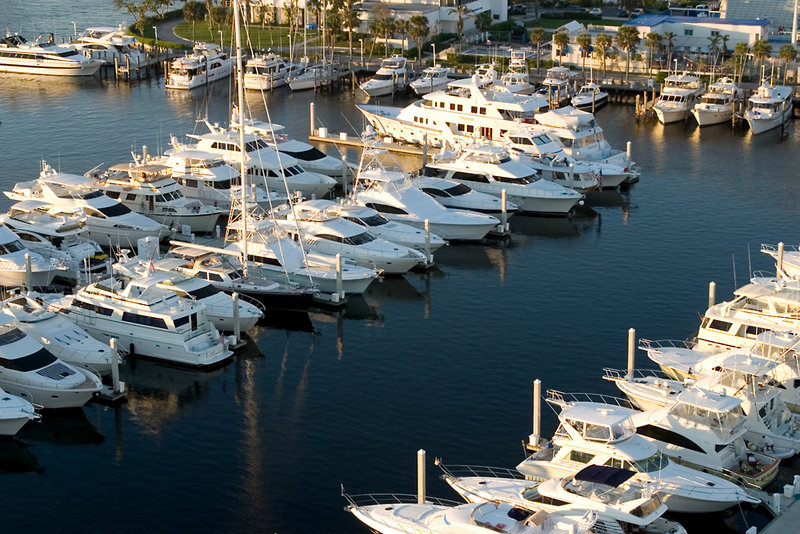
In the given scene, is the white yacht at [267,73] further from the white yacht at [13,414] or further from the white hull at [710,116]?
the white yacht at [13,414]

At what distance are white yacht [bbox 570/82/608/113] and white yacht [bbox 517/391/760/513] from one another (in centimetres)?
6411

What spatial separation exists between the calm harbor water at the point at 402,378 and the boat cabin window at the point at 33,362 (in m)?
1.65

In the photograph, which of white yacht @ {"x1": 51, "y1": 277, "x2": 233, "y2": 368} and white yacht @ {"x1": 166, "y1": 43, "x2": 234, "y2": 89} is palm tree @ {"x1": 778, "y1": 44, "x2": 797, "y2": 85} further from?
white yacht @ {"x1": 51, "y1": 277, "x2": 233, "y2": 368}

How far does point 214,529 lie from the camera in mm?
37375

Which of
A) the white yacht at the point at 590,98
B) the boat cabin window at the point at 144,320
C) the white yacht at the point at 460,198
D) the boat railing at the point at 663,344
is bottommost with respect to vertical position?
the boat railing at the point at 663,344

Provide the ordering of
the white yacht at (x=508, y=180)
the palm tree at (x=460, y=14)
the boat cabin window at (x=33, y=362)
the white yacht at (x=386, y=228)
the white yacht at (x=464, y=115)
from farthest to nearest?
the palm tree at (x=460, y=14), the white yacht at (x=464, y=115), the white yacht at (x=508, y=180), the white yacht at (x=386, y=228), the boat cabin window at (x=33, y=362)

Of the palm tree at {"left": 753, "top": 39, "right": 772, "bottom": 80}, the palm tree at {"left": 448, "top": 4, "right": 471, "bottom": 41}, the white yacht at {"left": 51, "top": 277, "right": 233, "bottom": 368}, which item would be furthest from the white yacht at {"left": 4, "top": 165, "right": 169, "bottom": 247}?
the palm tree at {"left": 448, "top": 4, "right": 471, "bottom": 41}

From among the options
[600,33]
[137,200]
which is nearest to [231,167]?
[137,200]

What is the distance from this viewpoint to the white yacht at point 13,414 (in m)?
41.9

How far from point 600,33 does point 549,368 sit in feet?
227

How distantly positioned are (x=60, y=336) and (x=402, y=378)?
13453 millimetres

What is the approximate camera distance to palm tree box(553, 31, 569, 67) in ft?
363

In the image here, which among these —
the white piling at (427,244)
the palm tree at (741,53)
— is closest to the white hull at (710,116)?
the palm tree at (741,53)

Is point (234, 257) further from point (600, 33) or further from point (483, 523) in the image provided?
point (600, 33)
